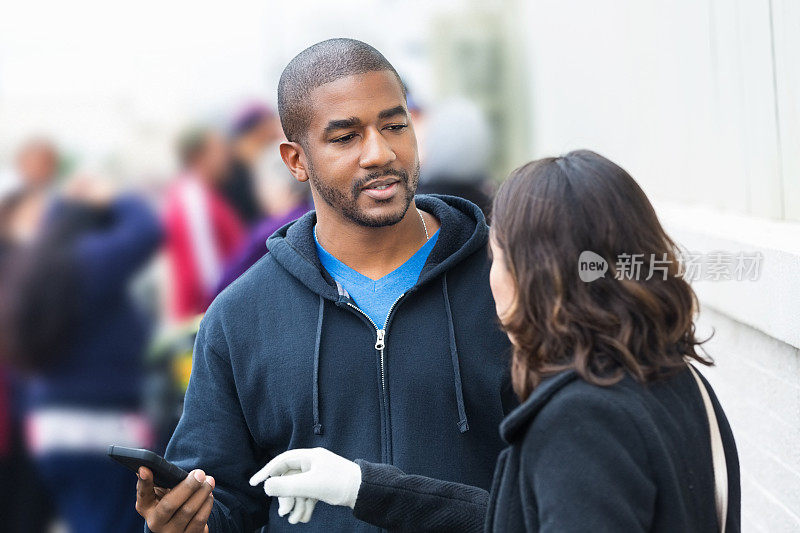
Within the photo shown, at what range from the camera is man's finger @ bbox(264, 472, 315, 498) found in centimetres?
201

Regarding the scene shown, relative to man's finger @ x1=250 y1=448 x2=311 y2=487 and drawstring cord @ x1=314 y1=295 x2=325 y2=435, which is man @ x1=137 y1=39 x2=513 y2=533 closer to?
drawstring cord @ x1=314 y1=295 x2=325 y2=435

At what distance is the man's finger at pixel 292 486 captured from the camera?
201cm

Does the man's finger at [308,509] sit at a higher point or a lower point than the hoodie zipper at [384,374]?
lower

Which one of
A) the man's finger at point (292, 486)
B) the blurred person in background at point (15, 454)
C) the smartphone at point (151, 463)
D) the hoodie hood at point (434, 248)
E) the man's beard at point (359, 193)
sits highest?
the man's beard at point (359, 193)

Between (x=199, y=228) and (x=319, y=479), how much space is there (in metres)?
3.70

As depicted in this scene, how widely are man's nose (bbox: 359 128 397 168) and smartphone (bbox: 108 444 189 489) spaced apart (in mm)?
781

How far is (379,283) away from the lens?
2432 mm

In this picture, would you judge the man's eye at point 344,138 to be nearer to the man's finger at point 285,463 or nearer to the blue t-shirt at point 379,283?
the blue t-shirt at point 379,283

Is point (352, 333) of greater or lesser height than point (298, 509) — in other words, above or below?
above

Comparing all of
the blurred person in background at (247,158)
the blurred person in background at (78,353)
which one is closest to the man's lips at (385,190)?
the blurred person in background at (78,353)

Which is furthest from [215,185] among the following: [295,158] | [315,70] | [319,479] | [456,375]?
[319,479]

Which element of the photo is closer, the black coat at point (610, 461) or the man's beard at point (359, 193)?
the black coat at point (610, 461)

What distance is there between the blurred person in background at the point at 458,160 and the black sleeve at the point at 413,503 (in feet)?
7.43

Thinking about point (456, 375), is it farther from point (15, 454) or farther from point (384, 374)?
point (15, 454)
